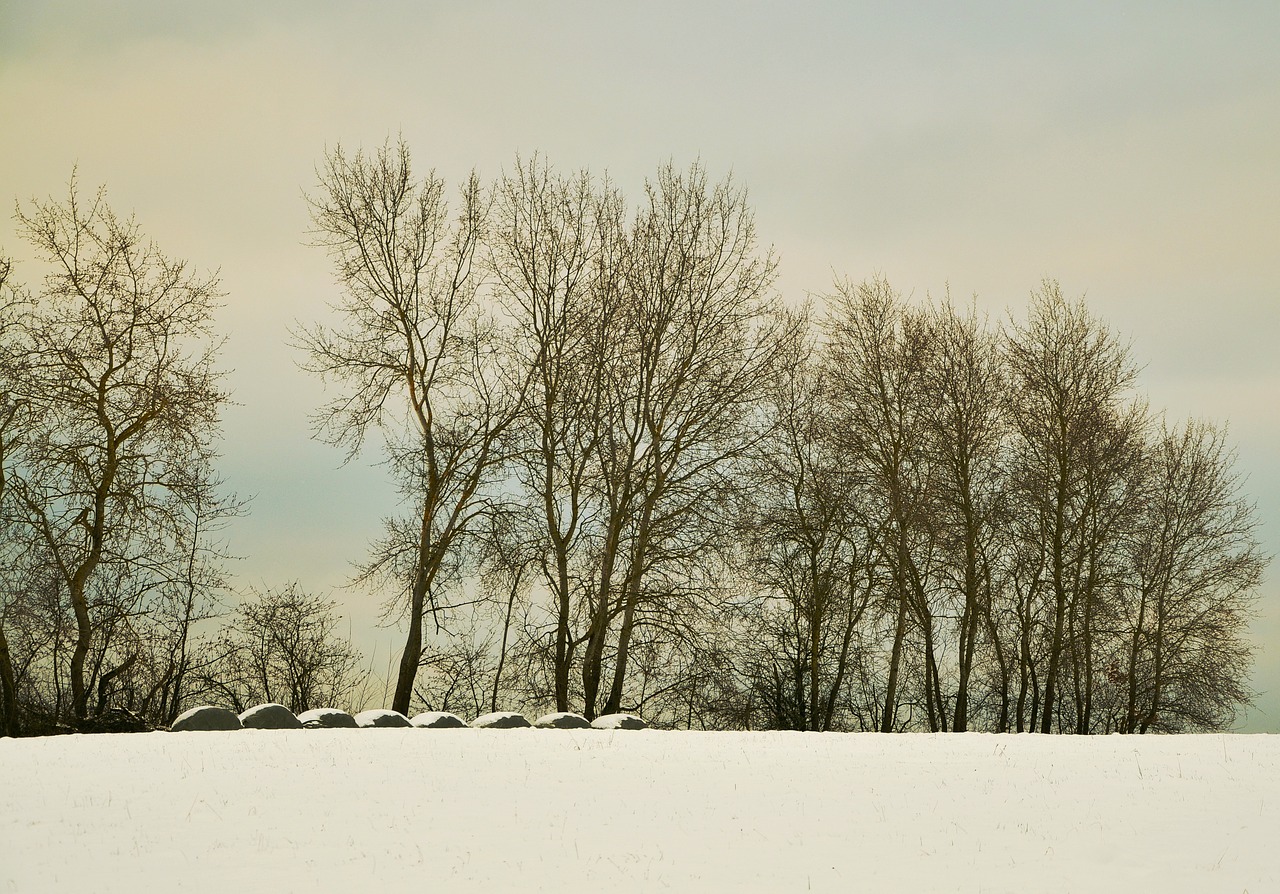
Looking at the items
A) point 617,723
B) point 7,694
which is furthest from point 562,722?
point 7,694

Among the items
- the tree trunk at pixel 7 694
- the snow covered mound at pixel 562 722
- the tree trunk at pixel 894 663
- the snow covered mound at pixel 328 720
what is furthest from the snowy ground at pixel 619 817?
the tree trunk at pixel 894 663

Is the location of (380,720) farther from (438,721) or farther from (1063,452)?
(1063,452)

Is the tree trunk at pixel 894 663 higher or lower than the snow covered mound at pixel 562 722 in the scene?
higher

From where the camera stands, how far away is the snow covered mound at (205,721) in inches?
693

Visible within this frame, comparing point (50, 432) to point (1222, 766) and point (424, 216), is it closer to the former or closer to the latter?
point (424, 216)

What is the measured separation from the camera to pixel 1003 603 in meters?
29.3

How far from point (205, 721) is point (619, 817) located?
966cm

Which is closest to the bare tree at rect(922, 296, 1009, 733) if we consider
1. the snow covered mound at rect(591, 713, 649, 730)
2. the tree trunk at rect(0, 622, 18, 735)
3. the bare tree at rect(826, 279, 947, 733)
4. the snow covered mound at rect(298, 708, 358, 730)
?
the bare tree at rect(826, 279, 947, 733)

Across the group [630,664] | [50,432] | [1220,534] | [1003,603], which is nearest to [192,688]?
[50,432]

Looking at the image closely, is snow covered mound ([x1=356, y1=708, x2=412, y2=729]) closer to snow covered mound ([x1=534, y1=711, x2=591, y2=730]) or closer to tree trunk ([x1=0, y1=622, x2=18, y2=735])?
snow covered mound ([x1=534, y1=711, x2=591, y2=730])

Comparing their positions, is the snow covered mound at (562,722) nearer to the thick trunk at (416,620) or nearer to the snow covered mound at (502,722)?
the snow covered mound at (502,722)

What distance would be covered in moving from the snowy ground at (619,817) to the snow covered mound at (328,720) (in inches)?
94.4

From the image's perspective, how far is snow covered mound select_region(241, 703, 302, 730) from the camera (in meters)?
17.9

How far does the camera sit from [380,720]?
1869 cm
